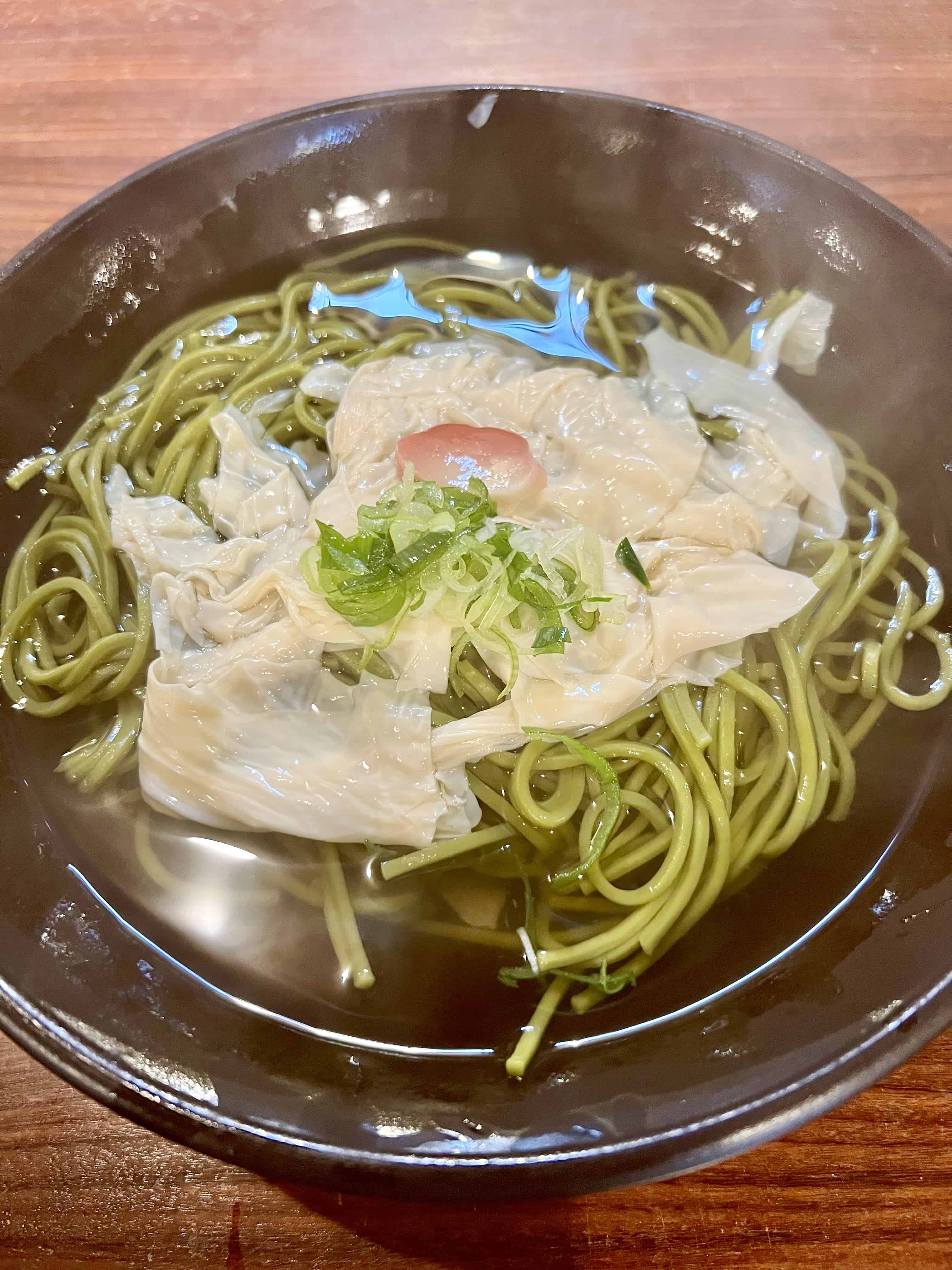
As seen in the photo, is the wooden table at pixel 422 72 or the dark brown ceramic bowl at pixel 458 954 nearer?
the dark brown ceramic bowl at pixel 458 954

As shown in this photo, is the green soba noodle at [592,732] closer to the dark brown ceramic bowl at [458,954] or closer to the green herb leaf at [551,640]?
the dark brown ceramic bowl at [458,954]

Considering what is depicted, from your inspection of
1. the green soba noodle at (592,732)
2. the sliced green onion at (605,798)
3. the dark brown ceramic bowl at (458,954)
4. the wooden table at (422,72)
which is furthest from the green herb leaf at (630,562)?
the wooden table at (422,72)

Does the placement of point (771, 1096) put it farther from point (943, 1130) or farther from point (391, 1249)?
point (391, 1249)

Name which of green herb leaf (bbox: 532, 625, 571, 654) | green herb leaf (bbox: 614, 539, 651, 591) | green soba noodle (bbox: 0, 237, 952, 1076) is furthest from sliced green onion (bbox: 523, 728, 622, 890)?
green herb leaf (bbox: 614, 539, 651, 591)

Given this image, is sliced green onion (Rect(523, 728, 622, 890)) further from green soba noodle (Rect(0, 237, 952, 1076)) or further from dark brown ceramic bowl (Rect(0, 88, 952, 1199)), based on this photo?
dark brown ceramic bowl (Rect(0, 88, 952, 1199))

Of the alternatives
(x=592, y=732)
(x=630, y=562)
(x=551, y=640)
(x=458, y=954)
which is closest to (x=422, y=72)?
(x=630, y=562)

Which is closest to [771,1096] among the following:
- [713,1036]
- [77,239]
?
[713,1036]
